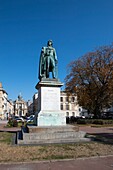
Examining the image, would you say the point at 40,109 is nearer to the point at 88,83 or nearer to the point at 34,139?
the point at 34,139

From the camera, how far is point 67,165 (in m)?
5.59

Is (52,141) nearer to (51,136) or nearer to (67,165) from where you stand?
(51,136)

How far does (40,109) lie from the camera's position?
11656 mm

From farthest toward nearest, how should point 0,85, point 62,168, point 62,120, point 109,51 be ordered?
point 0,85
point 109,51
point 62,120
point 62,168

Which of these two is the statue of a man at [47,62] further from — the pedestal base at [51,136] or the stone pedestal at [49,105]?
the pedestal base at [51,136]

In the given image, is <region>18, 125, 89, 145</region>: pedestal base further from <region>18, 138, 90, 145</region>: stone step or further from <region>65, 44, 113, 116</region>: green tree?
<region>65, 44, 113, 116</region>: green tree

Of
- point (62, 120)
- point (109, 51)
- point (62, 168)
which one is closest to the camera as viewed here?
point (62, 168)

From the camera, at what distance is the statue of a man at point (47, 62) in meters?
12.9

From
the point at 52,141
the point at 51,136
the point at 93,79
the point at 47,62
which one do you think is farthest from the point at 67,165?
the point at 93,79

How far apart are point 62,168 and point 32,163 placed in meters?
1.08

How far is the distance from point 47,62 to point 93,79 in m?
19.4

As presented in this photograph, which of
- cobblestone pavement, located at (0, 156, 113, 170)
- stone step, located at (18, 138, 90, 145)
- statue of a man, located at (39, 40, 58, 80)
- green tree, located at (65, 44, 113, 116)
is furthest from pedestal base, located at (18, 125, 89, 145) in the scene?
green tree, located at (65, 44, 113, 116)

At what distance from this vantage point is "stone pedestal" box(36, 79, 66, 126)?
11180 mm

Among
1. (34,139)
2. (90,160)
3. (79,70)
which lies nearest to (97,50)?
(79,70)
